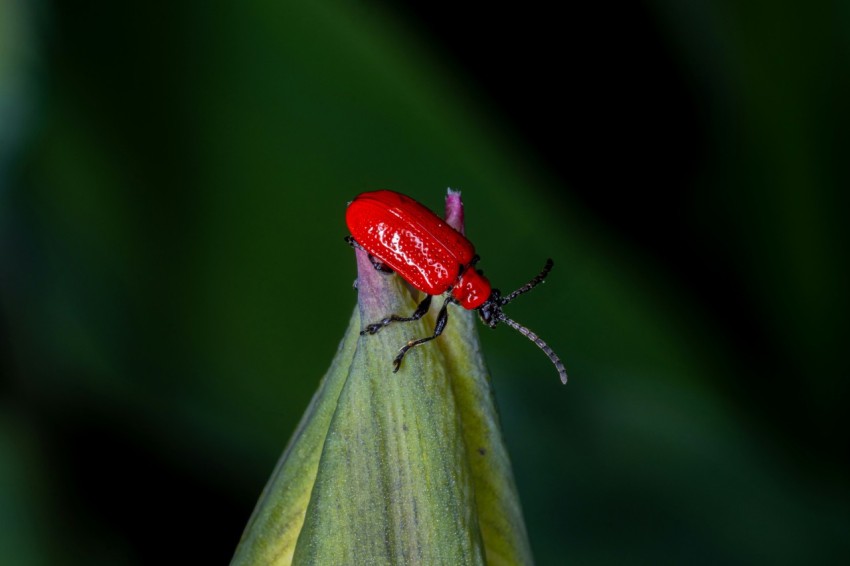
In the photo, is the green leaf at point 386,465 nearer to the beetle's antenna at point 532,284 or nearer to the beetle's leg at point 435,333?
the beetle's leg at point 435,333

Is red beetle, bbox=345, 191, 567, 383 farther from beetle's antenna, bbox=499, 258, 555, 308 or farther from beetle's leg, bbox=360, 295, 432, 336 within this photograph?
beetle's leg, bbox=360, 295, 432, 336

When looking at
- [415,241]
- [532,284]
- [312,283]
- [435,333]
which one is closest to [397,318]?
[435,333]

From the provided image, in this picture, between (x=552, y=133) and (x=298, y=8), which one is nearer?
(x=298, y=8)

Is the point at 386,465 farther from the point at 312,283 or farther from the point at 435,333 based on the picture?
the point at 312,283

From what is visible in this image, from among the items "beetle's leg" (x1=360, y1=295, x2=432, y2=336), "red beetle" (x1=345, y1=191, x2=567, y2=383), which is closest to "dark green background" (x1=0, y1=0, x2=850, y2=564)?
"red beetle" (x1=345, y1=191, x2=567, y2=383)

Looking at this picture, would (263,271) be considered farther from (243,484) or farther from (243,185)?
(243,484)

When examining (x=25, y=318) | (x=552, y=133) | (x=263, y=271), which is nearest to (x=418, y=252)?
(x=263, y=271)

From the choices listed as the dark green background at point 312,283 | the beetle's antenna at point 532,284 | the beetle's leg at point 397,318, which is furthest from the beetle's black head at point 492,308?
the beetle's leg at point 397,318
